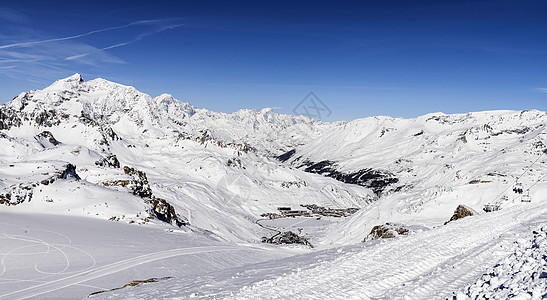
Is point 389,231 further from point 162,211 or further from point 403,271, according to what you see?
point 162,211

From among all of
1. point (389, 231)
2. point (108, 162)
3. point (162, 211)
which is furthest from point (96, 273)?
point (108, 162)

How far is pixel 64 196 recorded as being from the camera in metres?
61.1

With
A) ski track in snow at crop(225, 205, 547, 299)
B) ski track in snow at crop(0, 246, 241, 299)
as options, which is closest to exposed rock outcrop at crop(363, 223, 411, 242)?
ski track in snow at crop(0, 246, 241, 299)

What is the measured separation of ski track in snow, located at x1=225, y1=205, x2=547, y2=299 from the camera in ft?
46.5

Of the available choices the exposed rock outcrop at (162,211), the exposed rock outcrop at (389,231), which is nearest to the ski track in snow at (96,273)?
the exposed rock outcrop at (389,231)

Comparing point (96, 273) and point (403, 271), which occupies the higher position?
point (403, 271)

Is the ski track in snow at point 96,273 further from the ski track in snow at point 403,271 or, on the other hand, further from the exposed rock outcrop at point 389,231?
the exposed rock outcrop at point 389,231

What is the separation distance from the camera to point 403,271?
54.6ft

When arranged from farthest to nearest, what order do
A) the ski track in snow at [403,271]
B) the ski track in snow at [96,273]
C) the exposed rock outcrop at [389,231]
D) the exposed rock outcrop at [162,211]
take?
the exposed rock outcrop at [162,211], the exposed rock outcrop at [389,231], the ski track in snow at [96,273], the ski track in snow at [403,271]

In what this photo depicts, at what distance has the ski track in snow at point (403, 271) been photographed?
1419 centimetres

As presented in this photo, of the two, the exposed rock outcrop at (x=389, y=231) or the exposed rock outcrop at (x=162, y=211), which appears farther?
the exposed rock outcrop at (x=162, y=211)

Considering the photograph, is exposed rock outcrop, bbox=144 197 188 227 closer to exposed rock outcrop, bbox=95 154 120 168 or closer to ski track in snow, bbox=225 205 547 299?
ski track in snow, bbox=225 205 547 299

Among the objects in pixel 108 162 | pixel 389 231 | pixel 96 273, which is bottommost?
pixel 389 231

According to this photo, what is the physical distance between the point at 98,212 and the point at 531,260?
59512 millimetres
